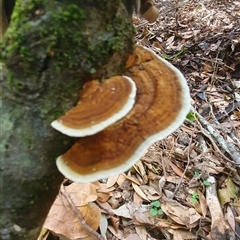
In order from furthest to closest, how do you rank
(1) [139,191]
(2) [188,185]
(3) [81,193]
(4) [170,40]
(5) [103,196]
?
(4) [170,40], (2) [188,185], (1) [139,191], (5) [103,196], (3) [81,193]

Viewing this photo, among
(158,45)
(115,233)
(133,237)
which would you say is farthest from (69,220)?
(158,45)

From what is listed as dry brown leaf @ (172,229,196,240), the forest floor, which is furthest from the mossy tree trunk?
dry brown leaf @ (172,229,196,240)

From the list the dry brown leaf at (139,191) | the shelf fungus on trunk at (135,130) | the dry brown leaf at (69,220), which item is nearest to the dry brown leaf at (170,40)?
the dry brown leaf at (139,191)

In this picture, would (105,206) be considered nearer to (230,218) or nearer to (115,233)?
(115,233)

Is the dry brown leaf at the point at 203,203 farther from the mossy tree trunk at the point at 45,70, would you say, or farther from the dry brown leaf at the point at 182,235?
the mossy tree trunk at the point at 45,70

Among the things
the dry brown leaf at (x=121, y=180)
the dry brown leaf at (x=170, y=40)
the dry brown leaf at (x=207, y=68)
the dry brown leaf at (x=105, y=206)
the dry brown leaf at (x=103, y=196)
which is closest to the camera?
the dry brown leaf at (x=105, y=206)

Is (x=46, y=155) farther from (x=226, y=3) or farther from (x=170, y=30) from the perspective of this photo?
(x=226, y=3)

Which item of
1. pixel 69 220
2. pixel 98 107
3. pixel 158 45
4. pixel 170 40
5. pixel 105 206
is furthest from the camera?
pixel 170 40
